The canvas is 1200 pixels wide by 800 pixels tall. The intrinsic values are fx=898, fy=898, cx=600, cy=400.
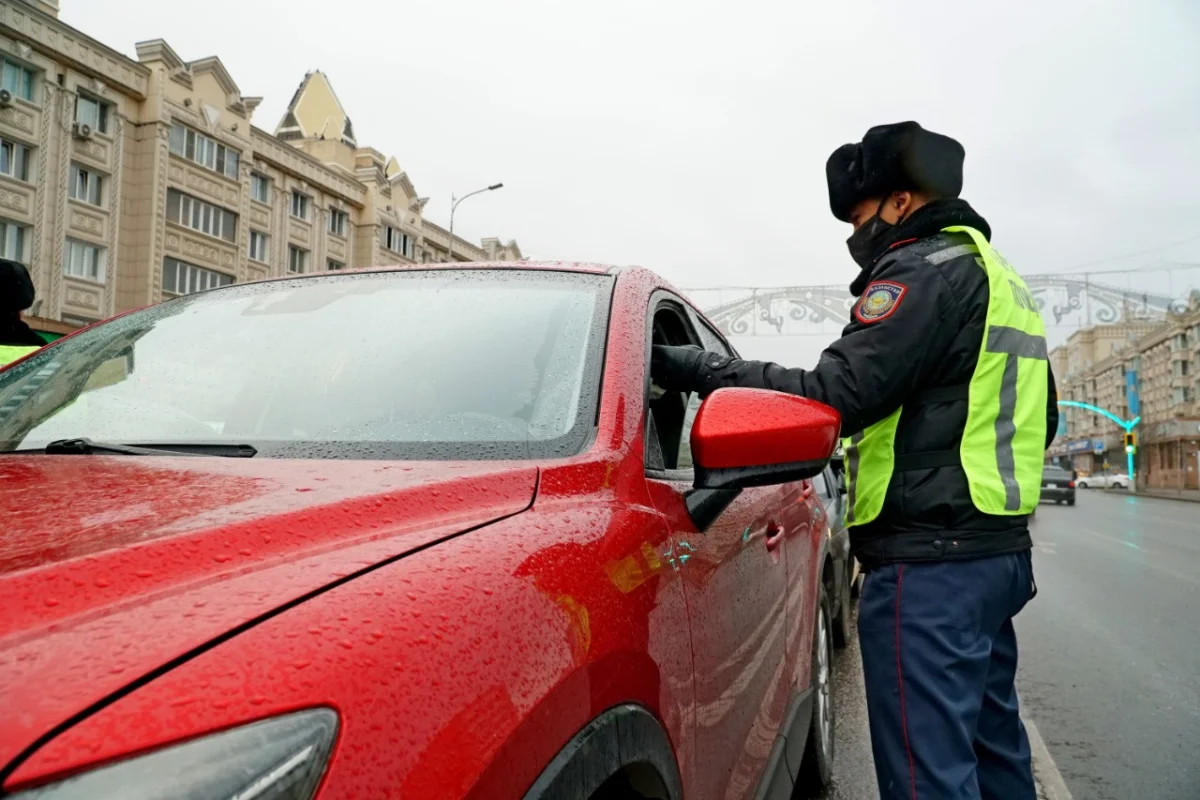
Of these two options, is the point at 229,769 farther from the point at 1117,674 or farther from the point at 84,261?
the point at 84,261

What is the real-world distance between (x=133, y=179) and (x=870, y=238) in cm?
3047

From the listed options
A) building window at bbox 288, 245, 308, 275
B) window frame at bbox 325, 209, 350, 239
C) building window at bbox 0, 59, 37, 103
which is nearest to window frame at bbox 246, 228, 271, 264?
building window at bbox 288, 245, 308, 275

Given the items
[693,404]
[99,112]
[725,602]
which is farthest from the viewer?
[99,112]

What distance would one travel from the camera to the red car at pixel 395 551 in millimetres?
767

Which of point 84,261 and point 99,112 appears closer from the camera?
point 84,261

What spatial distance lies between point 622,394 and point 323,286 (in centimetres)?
95

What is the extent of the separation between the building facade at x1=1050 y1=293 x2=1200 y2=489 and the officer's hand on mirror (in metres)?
71.7

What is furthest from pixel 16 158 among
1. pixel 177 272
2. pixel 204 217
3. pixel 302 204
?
pixel 302 204

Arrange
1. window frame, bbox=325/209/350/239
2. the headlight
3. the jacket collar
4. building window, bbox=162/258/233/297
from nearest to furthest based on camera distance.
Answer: the headlight
the jacket collar
building window, bbox=162/258/233/297
window frame, bbox=325/209/350/239

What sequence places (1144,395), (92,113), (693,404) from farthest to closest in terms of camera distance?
(1144,395)
(92,113)
(693,404)

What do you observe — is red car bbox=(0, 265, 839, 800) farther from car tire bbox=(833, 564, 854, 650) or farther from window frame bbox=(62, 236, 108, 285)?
window frame bbox=(62, 236, 108, 285)

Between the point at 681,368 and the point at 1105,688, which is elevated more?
the point at 681,368

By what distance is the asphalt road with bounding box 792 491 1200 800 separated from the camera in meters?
3.71

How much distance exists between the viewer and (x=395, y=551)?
1.05m
